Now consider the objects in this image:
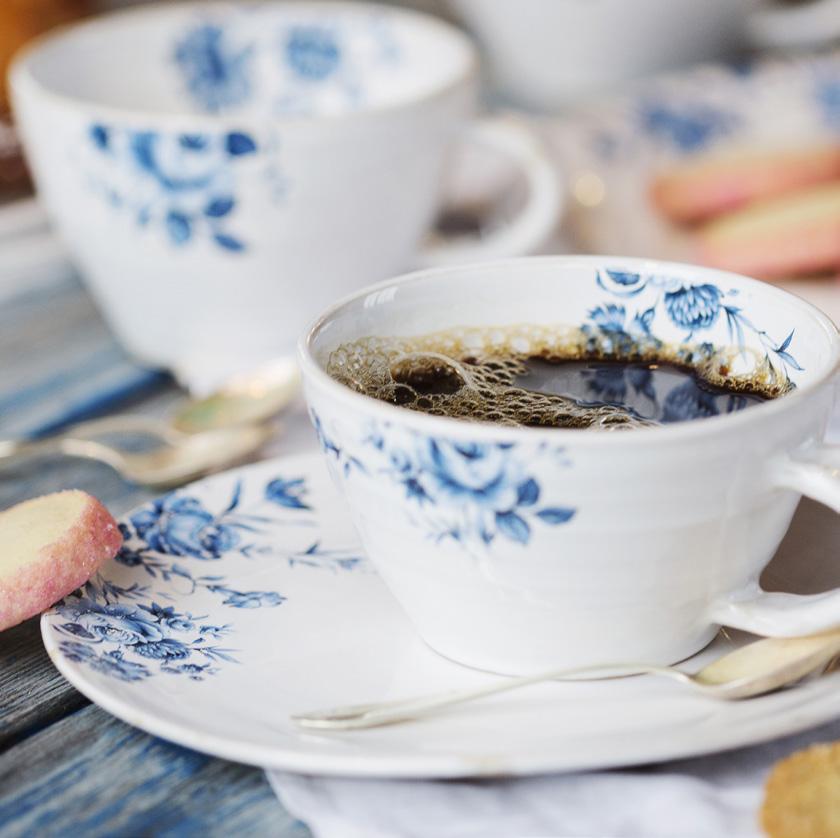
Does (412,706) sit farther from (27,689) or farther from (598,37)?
(598,37)

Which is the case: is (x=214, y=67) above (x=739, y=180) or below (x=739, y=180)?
above

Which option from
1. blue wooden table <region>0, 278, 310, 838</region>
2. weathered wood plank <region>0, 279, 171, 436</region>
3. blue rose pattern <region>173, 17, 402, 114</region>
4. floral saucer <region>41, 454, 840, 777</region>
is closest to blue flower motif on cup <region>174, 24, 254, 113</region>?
blue rose pattern <region>173, 17, 402, 114</region>

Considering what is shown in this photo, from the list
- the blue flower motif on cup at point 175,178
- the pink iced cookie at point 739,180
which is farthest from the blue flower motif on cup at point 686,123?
the blue flower motif on cup at point 175,178

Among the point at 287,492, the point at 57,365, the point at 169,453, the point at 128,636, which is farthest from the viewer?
the point at 57,365

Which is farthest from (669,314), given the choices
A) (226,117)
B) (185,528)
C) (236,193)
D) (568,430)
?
(226,117)

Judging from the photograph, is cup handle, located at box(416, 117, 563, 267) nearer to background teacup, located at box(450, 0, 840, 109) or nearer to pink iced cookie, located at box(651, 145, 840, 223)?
pink iced cookie, located at box(651, 145, 840, 223)

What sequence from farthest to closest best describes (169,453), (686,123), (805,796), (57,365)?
(686,123), (57,365), (169,453), (805,796)

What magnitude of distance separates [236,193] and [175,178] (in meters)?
0.04

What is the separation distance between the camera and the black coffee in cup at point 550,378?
1.80 ft

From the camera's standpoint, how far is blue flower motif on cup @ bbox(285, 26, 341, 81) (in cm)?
110

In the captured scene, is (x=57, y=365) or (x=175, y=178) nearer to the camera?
(x=175, y=178)

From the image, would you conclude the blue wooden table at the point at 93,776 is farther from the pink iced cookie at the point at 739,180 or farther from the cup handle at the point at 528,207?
the pink iced cookie at the point at 739,180

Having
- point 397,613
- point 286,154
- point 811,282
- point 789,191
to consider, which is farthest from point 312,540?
point 789,191

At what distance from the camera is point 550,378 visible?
58cm
